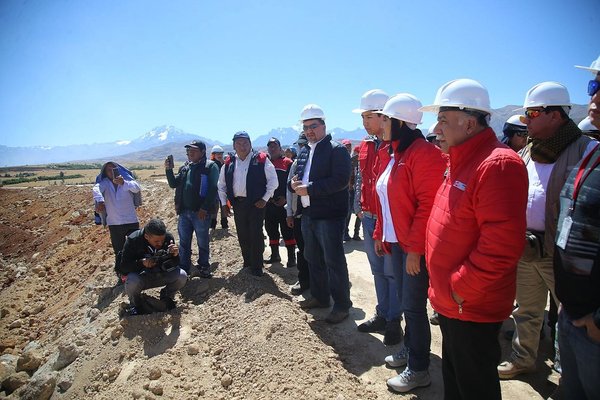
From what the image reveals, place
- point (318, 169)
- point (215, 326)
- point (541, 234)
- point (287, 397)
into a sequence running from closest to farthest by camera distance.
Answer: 1. point (541, 234)
2. point (287, 397)
3. point (318, 169)
4. point (215, 326)

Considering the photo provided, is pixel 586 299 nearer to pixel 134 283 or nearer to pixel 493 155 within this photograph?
pixel 493 155

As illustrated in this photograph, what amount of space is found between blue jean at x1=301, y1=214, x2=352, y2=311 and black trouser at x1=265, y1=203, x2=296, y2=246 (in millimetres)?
2069

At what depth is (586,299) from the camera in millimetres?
1512

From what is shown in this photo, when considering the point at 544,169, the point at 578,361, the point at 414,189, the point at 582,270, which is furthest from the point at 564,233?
the point at 544,169

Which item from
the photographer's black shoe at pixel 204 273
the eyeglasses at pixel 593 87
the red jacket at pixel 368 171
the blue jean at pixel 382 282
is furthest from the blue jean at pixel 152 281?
the eyeglasses at pixel 593 87

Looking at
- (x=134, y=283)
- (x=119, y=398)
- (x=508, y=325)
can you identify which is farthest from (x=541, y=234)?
(x=134, y=283)

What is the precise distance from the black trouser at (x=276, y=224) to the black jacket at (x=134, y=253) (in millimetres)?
2354

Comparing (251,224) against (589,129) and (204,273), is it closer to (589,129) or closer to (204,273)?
(204,273)

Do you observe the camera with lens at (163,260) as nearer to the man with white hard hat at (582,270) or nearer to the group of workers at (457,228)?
the group of workers at (457,228)

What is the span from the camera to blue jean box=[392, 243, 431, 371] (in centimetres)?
281

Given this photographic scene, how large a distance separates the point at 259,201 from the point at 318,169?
167cm

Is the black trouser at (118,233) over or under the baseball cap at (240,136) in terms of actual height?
under

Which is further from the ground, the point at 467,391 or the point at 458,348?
the point at 458,348

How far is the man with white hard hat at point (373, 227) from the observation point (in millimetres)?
3578
